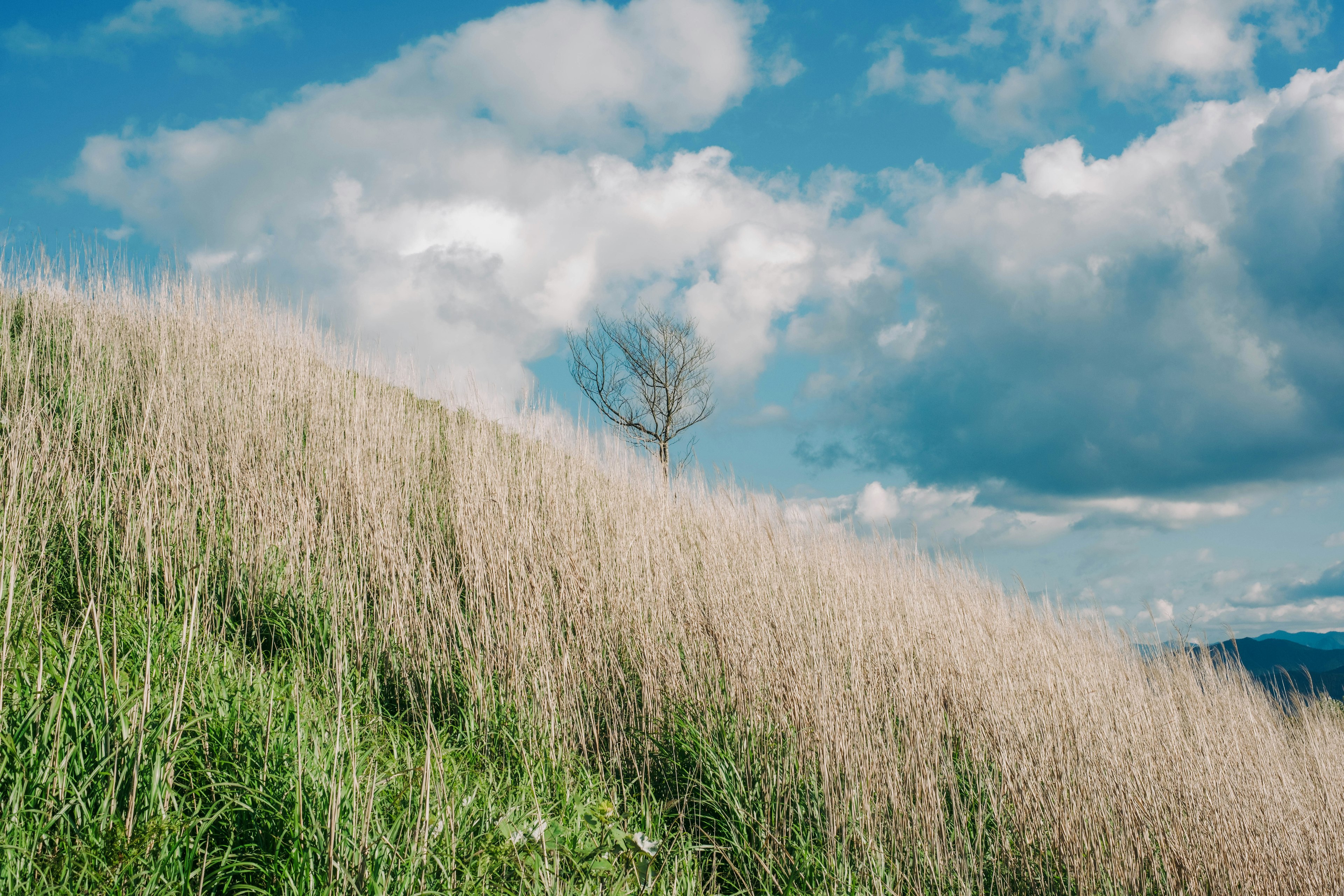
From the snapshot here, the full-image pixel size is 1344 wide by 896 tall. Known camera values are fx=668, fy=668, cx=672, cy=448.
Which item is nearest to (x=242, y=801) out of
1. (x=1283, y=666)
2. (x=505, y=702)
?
(x=505, y=702)

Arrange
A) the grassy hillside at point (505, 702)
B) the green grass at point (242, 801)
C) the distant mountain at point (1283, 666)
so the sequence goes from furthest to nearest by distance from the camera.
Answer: the distant mountain at point (1283, 666) → the grassy hillside at point (505, 702) → the green grass at point (242, 801)

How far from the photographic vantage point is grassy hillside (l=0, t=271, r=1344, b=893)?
185cm

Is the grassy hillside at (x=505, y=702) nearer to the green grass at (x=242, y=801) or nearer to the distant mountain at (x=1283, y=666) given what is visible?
the green grass at (x=242, y=801)

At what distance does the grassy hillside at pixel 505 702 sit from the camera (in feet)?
6.08

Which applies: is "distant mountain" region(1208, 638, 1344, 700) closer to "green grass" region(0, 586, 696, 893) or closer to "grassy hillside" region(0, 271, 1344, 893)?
"grassy hillside" region(0, 271, 1344, 893)

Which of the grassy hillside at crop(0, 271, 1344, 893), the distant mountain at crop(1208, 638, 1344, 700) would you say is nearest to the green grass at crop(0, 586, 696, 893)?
the grassy hillside at crop(0, 271, 1344, 893)

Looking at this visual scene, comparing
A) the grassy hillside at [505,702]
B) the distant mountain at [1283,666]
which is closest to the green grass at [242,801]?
the grassy hillside at [505,702]

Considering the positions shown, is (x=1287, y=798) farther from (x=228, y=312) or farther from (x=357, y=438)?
(x=228, y=312)

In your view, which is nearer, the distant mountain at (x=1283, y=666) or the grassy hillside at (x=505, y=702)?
the grassy hillside at (x=505, y=702)

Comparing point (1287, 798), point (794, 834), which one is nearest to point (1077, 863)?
point (794, 834)

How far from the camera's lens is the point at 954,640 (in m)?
4.35

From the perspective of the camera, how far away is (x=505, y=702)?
3180 mm

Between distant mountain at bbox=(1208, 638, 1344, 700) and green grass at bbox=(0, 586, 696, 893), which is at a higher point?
green grass at bbox=(0, 586, 696, 893)

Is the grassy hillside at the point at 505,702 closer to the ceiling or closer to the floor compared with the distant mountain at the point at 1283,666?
closer to the ceiling
